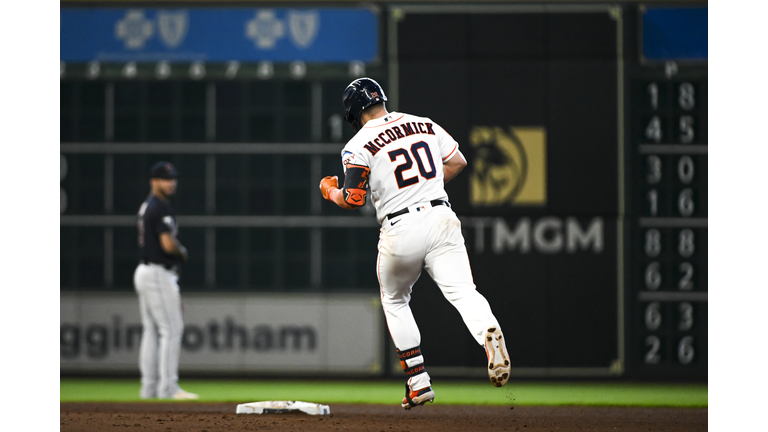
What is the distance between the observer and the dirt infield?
5113 mm

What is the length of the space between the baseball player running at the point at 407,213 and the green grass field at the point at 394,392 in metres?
2.34

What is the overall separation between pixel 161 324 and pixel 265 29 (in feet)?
10.8

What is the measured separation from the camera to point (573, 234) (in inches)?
342

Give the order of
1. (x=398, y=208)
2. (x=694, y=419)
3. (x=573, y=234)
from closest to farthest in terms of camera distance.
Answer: (x=398, y=208) < (x=694, y=419) < (x=573, y=234)

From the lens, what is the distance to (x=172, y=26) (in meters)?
9.04

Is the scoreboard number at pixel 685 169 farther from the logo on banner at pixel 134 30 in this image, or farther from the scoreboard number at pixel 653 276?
the logo on banner at pixel 134 30

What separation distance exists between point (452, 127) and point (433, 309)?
1.69 m

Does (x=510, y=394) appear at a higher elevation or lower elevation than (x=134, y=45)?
lower

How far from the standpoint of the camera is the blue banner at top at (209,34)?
8.97 m

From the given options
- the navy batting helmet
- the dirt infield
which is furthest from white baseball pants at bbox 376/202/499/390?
the dirt infield

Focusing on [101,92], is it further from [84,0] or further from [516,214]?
[516,214]

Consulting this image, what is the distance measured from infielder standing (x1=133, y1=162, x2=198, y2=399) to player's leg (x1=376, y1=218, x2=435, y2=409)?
2.52 metres

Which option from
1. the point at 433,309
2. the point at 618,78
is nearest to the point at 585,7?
the point at 618,78

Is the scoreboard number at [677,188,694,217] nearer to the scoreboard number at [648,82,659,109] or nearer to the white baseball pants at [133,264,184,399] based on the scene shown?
the scoreboard number at [648,82,659,109]
